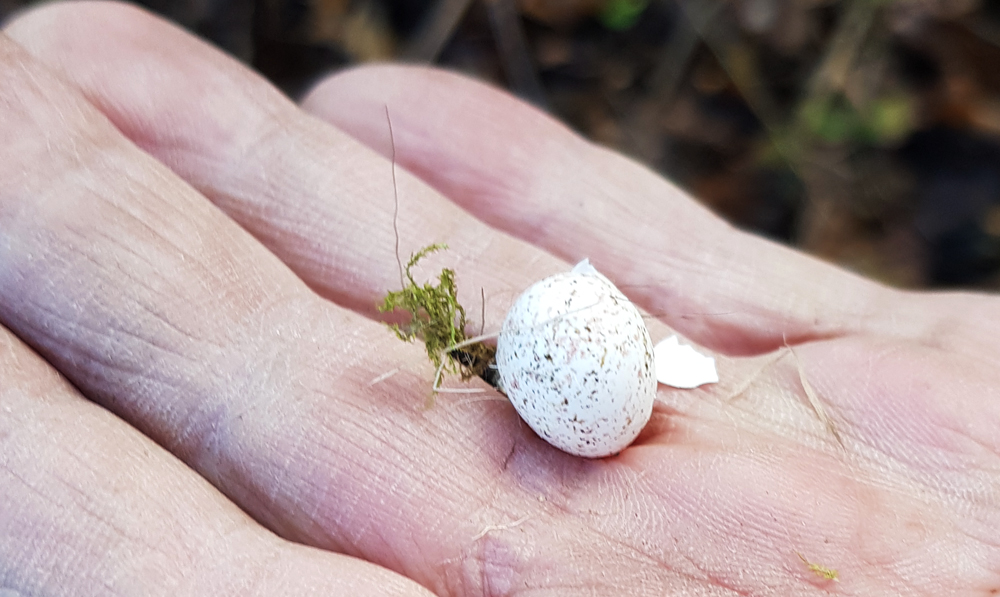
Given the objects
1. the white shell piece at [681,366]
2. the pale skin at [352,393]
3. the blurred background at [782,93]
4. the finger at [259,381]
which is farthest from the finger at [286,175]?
the blurred background at [782,93]

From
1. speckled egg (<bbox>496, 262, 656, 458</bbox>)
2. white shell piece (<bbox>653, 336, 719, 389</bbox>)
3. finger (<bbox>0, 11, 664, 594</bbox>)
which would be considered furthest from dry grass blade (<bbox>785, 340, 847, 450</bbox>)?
finger (<bbox>0, 11, 664, 594</bbox>)

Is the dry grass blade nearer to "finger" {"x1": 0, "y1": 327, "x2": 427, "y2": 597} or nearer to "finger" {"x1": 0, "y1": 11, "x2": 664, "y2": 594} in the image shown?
"finger" {"x1": 0, "y1": 11, "x2": 664, "y2": 594}

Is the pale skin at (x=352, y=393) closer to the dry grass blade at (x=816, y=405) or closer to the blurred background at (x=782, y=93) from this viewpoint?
the dry grass blade at (x=816, y=405)

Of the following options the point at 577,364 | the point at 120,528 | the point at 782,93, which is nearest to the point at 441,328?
the point at 577,364

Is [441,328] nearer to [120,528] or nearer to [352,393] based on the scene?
[352,393]

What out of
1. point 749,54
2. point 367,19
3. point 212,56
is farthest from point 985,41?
point 212,56
